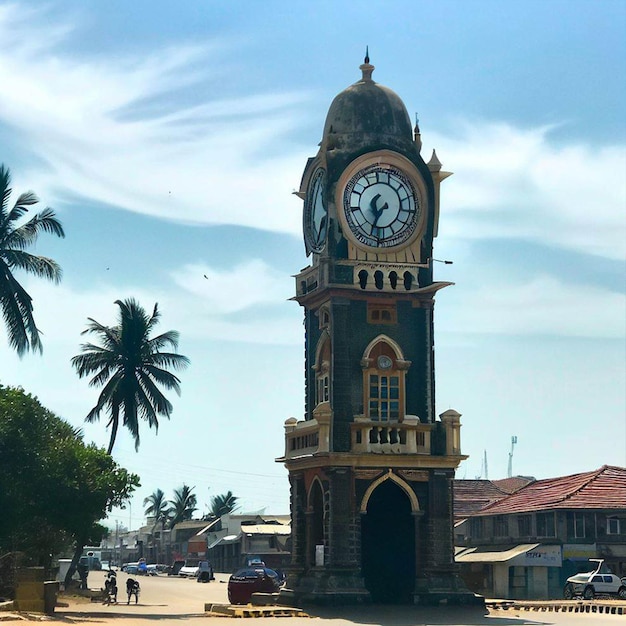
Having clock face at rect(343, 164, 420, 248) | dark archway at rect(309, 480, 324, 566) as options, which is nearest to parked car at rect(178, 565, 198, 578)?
dark archway at rect(309, 480, 324, 566)

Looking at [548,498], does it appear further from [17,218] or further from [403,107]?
[17,218]

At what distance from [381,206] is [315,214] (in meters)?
3.35

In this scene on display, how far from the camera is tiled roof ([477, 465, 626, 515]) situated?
65.8m

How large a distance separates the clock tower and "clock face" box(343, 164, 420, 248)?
0.14ft

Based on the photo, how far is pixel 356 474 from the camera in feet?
163

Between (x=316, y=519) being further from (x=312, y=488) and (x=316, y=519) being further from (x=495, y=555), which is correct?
(x=495, y=555)

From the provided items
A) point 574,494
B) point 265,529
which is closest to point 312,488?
point 574,494

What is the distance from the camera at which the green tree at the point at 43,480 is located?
165ft

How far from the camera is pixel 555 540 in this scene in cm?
6500

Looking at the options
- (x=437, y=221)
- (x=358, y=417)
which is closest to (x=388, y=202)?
(x=437, y=221)

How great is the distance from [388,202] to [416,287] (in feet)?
12.3

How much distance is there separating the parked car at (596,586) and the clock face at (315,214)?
21.4 metres

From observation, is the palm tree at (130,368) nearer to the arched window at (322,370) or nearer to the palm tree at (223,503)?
the arched window at (322,370)

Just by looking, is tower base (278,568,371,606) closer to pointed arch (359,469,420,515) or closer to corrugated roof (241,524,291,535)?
pointed arch (359,469,420,515)
